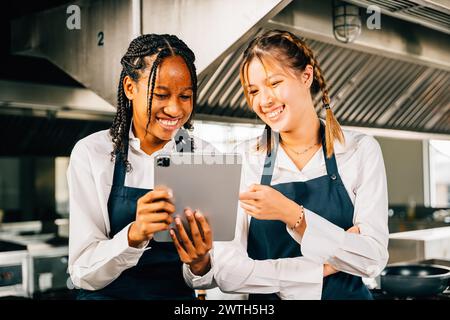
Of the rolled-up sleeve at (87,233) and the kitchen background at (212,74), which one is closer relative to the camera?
the rolled-up sleeve at (87,233)

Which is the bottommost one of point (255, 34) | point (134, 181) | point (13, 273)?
point (13, 273)

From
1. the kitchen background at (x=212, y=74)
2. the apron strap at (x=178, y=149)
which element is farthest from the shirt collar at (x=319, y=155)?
the apron strap at (x=178, y=149)

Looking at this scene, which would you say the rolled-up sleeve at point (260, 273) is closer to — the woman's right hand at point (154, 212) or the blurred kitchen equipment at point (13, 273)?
the woman's right hand at point (154, 212)

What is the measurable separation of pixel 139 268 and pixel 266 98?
61 cm

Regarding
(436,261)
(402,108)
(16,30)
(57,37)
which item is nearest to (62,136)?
(16,30)

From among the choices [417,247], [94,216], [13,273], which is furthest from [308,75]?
[13,273]

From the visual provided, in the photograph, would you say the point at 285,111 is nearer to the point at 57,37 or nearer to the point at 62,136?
the point at 57,37

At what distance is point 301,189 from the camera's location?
160cm

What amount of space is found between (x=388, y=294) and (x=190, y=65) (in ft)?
3.52

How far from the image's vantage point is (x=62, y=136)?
3.87m

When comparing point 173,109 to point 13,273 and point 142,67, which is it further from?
point 13,273

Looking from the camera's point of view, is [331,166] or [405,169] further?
[405,169]

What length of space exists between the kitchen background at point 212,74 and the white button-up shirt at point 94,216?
0.98ft

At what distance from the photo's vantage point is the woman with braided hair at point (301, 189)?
153 centimetres
